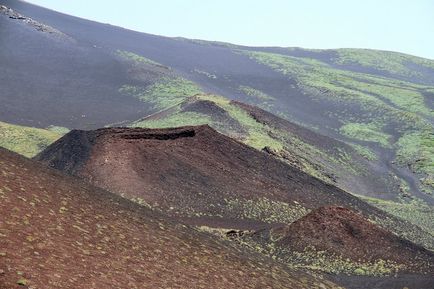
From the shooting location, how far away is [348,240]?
35.7 metres

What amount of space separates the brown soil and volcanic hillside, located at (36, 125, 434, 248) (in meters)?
7.03

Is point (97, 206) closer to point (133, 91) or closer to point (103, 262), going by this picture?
point (103, 262)

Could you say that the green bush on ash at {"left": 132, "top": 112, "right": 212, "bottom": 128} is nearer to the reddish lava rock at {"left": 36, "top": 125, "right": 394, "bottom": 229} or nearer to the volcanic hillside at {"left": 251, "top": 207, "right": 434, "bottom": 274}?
the reddish lava rock at {"left": 36, "top": 125, "right": 394, "bottom": 229}

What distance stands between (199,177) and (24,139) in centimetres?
3250

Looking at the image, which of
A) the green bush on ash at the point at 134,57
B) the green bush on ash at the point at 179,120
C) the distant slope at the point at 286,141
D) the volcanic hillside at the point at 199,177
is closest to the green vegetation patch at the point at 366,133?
the distant slope at the point at 286,141

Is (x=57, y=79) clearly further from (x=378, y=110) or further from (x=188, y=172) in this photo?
(x=378, y=110)

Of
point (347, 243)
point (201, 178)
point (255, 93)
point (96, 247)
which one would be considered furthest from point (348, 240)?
point (255, 93)

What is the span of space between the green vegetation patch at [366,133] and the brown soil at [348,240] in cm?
8943

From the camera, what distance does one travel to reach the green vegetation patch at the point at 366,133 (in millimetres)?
124625

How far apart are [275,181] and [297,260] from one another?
2188 cm

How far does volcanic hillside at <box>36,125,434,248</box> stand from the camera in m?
44.7

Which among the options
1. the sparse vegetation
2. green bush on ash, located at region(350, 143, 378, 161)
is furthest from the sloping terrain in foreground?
green bush on ash, located at region(350, 143, 378, 161)

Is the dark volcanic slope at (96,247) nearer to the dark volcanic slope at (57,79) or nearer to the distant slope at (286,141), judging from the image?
the distant slope at (286,141)

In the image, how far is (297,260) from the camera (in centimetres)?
3309
